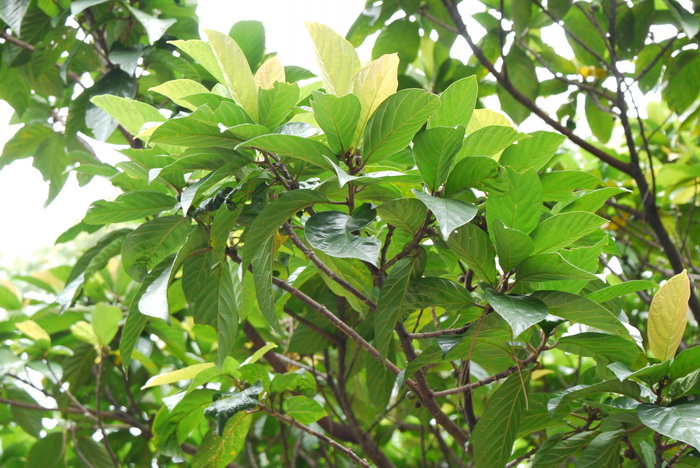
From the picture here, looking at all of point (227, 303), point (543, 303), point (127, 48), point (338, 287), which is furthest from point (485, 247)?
point (127, 48)

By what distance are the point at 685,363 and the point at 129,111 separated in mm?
775

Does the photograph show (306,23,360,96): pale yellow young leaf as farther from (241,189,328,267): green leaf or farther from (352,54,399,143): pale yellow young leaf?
(241,189,328,267): green leaf

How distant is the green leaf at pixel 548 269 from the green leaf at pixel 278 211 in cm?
24

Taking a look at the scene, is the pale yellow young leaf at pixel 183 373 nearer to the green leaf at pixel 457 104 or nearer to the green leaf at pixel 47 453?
the green leaf at pixel 457 104

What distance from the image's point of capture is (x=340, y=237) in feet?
2.24

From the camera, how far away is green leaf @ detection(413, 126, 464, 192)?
0.70 meters

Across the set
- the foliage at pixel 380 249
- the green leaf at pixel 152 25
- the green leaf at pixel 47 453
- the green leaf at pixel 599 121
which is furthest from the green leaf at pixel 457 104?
the green leaf at pixel 47 453

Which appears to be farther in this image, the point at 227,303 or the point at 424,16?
the point at 424,16

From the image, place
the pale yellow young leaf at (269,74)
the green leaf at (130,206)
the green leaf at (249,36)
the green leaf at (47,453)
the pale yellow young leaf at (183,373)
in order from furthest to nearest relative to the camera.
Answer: the green leaf at (47,453), the green leaf at (249,36), the pale yellow young leaf at (183,373), the green leaf at (130,206), the pale yellow young leaf at (269,74)

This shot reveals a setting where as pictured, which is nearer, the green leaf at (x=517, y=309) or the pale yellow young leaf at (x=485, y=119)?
the green leaf at (x=517, y=309)

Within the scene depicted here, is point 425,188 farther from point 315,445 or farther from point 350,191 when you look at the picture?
point 315,445

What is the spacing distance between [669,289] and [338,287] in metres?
0.43

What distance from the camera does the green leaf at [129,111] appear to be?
874 mm

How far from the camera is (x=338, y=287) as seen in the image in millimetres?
904
